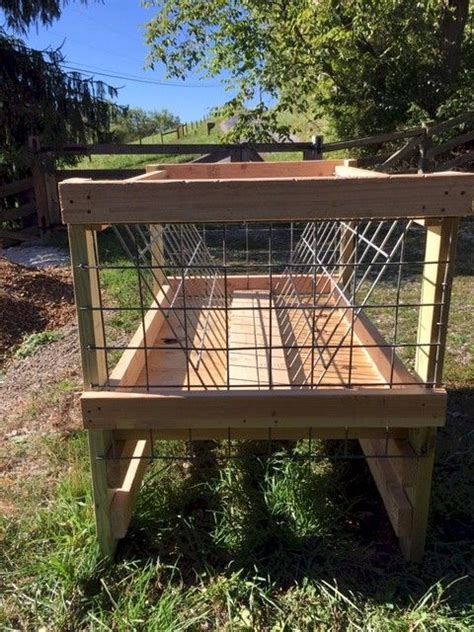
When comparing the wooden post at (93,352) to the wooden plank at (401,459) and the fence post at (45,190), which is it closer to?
the wooden plank at (401,459)

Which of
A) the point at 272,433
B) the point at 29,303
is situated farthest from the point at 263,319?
the point at 29,303

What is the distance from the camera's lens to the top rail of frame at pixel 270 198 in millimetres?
1573

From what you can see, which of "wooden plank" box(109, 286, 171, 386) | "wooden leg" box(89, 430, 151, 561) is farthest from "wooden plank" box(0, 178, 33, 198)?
"wooden leg" box(89, 430, 151, 561)

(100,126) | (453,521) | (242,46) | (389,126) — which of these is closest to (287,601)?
(453,521)

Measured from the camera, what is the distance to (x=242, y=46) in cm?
1005

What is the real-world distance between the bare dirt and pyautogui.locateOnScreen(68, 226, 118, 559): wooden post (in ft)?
8.13

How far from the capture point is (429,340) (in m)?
1.81

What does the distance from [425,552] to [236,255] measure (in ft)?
17.2

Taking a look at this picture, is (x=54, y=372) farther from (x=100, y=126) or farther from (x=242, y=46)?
(x=242, y=46)

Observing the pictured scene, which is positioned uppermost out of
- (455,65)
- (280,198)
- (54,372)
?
(455,65)

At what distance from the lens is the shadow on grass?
1.94m

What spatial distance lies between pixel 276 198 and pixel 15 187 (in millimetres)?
7632

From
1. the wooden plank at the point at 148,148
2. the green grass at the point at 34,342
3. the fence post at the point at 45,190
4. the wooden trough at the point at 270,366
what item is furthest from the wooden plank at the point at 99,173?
the wooden trough at the point at 270,366

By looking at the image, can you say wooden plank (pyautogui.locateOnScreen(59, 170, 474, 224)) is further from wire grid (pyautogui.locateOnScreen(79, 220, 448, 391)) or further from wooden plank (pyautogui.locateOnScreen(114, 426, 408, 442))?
wooden plank (pyautogui.locateOnScreen(114, 426, 408, 442))
